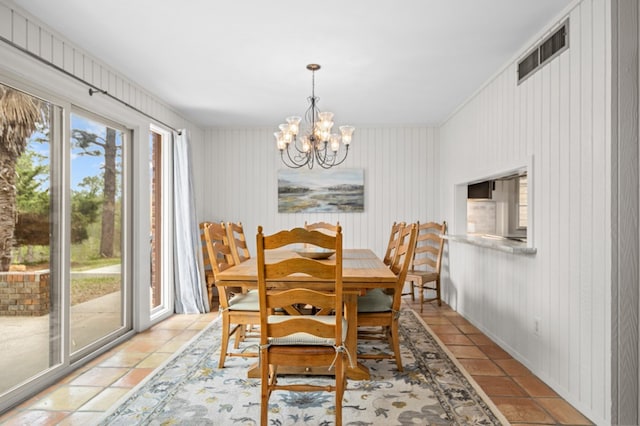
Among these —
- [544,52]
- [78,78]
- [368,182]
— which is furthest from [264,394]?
[368,182]

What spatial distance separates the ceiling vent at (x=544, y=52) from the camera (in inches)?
102

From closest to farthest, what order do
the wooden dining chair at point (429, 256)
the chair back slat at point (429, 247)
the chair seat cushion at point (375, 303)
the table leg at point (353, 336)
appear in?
the table leg at point (353, 336) → the chair seat cushion at point (375, 303) → the wooden dining chair at point (429, 256) → the chair back slat at point (429, 247)

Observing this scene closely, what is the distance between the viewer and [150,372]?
2990 mm

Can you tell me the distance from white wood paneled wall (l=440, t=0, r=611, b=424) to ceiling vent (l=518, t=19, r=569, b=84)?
5 cm

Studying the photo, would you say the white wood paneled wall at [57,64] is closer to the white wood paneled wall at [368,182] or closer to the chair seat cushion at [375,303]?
the white wood paneled wall at [368,182]

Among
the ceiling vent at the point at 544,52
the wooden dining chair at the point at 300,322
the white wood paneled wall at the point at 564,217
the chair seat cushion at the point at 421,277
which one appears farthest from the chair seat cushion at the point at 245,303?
the ceiling vent at the point at 544,52

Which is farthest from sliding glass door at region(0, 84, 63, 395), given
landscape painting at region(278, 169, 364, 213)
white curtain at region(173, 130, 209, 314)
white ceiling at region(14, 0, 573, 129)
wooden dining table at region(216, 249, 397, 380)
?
landscape painting at region(278, 169, 364, 213)

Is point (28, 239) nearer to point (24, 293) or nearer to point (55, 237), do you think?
point (55, 237)

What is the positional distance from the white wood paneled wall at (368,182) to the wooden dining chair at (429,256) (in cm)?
29

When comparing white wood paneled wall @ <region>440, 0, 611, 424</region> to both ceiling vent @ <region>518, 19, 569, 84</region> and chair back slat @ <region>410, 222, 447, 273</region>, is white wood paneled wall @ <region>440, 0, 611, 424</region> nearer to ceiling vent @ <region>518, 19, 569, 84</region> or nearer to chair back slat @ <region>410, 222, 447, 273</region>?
Answer: ceiling vent @ <region>518, 19, 569, 84</region>

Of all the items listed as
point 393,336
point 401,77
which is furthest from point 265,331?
point 401,77

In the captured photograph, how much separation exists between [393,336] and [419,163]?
11.4 ft

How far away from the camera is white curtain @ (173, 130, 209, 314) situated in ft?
15.9

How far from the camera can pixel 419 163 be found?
588cm
